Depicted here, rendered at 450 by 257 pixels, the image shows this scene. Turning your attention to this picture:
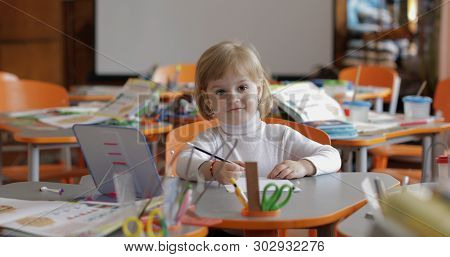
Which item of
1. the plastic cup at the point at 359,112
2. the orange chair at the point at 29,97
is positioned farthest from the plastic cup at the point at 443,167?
the orange chair at the point at 29,97

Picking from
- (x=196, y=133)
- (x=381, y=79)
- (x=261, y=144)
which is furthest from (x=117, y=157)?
(x=381, y=79)

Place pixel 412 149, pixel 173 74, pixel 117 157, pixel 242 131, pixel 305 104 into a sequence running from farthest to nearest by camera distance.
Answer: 1. pixel 173 74
2. pixel 412 149
3. pixel 305 104
4. pixel 242 131
5. pixel 117 157

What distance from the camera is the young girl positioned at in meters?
1.65

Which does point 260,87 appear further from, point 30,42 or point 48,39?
point 30,42

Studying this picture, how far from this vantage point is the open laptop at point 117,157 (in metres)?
1.36

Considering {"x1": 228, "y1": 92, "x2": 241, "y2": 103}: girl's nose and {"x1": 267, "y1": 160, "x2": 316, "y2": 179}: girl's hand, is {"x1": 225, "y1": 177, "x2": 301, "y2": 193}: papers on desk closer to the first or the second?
{"x1": 267, "y1": 160, "x2": 316, "y2": 179}: girl's hand

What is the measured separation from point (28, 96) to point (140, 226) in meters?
2.67

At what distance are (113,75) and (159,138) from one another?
3.81 m

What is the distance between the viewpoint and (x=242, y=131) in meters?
1.80

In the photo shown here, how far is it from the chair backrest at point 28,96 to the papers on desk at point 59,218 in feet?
7.14

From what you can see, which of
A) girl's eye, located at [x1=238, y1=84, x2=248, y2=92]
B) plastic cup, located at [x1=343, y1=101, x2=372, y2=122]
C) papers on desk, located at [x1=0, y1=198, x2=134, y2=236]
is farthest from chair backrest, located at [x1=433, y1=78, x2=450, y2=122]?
papers on desk, located at [x1=0, y1=198, x2=134, y2=236]

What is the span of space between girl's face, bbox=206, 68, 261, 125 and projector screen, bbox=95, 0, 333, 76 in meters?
3.94

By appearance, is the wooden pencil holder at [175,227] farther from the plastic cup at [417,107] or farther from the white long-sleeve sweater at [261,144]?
the plastic cup at [417,107]
